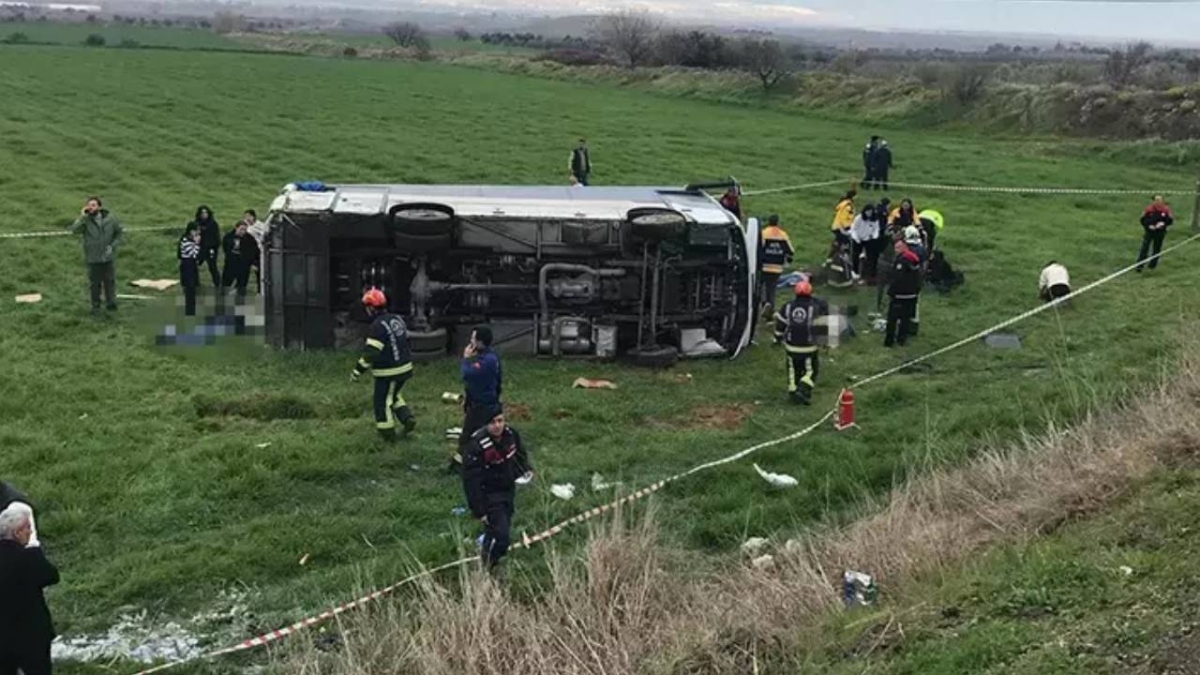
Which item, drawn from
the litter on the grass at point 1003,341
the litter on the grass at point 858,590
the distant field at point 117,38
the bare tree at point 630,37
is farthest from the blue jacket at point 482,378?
the distant field at point 117,38

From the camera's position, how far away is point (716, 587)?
8227 mm

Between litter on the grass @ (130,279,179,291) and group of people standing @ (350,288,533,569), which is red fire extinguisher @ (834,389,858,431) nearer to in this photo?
group of people standing @ (350,288,533,569)

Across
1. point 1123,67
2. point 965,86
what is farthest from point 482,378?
point 1123,67

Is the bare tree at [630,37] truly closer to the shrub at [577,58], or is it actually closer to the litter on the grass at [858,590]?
the shrub at [577,58]

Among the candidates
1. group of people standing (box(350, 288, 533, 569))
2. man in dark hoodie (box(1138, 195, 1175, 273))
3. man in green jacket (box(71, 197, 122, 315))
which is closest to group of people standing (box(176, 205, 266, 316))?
man in green jacket (box(71, 197, 122, 315))

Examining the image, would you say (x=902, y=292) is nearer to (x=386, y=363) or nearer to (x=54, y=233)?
(x=386, y=363)

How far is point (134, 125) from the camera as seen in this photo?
115 feet

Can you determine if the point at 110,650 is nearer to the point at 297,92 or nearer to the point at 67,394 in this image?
the point at 67,394

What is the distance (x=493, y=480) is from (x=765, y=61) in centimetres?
5076

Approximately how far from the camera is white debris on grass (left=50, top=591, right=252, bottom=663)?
784 centimetres

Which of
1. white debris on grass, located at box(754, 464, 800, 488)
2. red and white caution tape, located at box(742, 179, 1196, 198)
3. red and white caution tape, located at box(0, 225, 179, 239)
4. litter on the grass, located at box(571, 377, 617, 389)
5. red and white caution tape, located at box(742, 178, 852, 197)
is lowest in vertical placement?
litter on the grass, located at box(571, 377, 617, 389)

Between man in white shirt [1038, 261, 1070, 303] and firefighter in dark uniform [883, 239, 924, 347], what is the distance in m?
3.36

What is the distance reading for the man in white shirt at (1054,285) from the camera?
1798 centimetres

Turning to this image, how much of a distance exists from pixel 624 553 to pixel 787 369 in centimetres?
624
